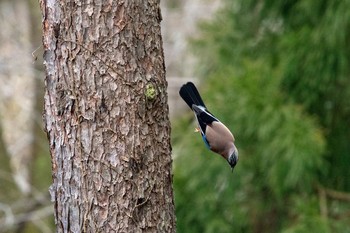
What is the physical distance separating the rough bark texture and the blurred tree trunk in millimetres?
5817

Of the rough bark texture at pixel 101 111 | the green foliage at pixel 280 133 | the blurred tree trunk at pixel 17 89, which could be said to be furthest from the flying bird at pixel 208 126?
the blurred tree trunk at pixel 17 89

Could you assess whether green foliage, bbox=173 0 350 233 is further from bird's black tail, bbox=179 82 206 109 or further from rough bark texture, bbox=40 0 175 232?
rough bark texture, bbox=40 0 175 232

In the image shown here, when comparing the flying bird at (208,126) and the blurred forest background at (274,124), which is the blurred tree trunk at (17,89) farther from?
the flying bird at (208,126)

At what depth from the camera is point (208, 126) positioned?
3.80 metres

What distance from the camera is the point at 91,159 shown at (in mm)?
3361

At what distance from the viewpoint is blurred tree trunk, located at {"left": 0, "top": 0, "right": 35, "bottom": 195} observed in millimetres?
9633

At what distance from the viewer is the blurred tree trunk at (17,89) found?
9.63 m

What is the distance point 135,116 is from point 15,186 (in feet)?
20.1

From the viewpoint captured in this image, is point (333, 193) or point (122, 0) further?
point (333, 193)

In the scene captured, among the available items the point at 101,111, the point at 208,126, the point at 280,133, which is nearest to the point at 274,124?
the point at 280,133

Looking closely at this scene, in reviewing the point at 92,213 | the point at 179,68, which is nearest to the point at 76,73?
the point at 92,213

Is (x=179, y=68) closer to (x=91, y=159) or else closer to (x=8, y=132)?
(x=8, y=132)

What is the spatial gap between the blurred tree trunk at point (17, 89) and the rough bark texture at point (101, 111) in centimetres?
582

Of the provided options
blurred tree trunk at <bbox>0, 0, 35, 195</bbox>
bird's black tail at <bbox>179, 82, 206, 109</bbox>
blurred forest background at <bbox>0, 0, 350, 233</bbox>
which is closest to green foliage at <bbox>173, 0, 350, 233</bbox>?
blurred forest background at <bbox>0, 0, 350, 233</bbox>
